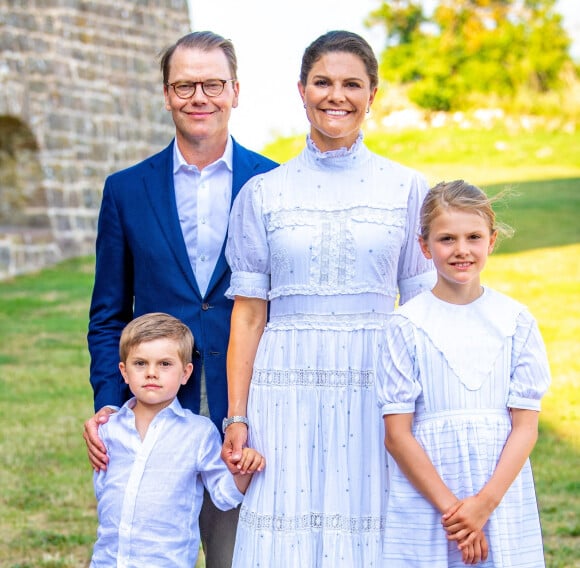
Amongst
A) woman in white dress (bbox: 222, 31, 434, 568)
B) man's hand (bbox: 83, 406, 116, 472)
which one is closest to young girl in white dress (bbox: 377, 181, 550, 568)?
woman in white dress (bbox: 222, 31, 434, 568)

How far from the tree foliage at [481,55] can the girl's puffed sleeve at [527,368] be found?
21.7 metres

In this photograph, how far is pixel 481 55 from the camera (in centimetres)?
2600

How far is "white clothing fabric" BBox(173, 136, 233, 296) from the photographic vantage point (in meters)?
2.92

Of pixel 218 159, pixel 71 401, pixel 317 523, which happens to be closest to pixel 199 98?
pixel 218 159

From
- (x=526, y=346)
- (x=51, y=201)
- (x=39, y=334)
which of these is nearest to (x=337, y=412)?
(x=526, y=346)

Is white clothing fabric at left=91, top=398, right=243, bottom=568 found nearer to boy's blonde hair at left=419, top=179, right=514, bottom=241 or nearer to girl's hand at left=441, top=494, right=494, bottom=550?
girl's hand at left=441, top=494, right=494, bottom=550

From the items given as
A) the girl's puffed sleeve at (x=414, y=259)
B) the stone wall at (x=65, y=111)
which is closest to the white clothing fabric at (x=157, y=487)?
the girl's puffed sleeve at (x=414, y=259)

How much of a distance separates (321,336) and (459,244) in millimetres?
408

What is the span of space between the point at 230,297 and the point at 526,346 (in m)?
0.75

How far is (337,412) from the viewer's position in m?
2.61

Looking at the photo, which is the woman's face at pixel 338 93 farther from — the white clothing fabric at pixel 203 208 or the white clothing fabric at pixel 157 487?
the white clothing fabric at pixel 157 487

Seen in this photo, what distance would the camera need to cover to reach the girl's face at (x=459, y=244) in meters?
2.53

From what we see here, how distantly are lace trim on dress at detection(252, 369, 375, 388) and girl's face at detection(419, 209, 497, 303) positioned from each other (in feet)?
1.04

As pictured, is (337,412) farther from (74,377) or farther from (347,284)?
(74,377)
